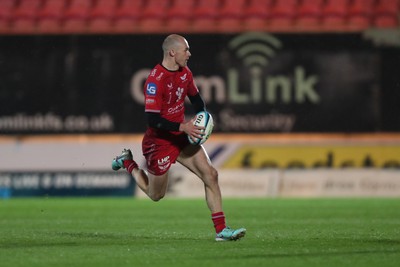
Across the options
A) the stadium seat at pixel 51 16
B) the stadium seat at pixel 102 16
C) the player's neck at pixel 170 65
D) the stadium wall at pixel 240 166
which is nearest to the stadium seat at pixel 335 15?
the stadium wall at pixel 240 166

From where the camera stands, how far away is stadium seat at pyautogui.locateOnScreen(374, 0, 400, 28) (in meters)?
18.7

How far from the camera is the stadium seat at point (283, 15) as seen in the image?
18734 millimetres

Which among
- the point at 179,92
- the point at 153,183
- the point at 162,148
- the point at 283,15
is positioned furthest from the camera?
the point at 283,15

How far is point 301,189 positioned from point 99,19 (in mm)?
4844

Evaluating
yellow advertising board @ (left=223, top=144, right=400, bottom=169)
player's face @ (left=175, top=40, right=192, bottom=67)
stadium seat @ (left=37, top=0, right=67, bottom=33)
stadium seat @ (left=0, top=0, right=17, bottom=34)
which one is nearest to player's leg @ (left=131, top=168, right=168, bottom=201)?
player's face @ (left=175, top=40, right=192, bottom=67)

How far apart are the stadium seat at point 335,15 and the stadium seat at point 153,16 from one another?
294cm

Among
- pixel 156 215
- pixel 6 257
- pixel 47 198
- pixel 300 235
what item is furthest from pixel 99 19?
pixel 6 257

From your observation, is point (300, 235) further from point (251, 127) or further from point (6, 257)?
point (251, 127)

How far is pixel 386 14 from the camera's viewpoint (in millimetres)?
18969

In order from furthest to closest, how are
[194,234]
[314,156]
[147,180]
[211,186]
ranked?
[314,156], [147,180], [194,234], [211,186]

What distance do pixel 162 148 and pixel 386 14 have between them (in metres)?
9.70

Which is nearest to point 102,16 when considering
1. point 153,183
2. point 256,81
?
point 256,81

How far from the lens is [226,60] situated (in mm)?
18797

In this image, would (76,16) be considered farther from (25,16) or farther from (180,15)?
(180,15)
